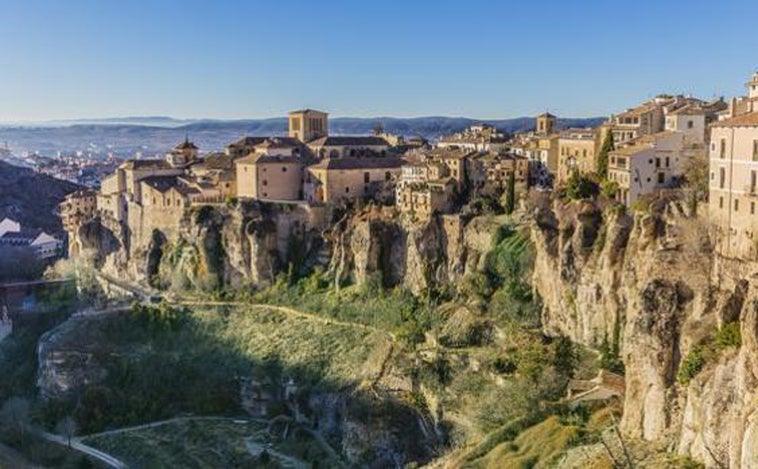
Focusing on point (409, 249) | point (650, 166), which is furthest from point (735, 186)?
point (409, 249)

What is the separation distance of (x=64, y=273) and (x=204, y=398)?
24412 mm

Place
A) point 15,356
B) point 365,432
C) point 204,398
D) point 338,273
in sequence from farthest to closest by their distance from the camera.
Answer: point 15,356
point 338,273
point 204,398
point 365,432

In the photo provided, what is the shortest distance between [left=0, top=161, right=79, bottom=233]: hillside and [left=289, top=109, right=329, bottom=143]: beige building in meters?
32.3

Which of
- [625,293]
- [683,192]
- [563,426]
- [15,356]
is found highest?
[683,192]

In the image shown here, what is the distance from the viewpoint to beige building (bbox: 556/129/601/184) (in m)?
43.7

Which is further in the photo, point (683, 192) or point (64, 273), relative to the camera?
point (64, 273)

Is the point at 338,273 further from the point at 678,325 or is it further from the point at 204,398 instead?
the point at 678,325

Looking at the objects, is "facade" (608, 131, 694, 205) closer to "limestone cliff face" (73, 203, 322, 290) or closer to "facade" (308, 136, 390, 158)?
"limestone cliff face" (73, 203, 322, 290)

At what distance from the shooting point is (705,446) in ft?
69.9

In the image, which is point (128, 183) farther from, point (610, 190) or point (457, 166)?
point (610, 190)

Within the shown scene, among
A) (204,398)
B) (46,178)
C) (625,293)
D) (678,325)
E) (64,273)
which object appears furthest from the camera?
(46,178)

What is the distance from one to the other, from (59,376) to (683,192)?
3105 centimetres

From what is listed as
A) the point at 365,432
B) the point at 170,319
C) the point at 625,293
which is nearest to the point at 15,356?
the point at 170,319

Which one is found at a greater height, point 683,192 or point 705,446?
point 683,192
